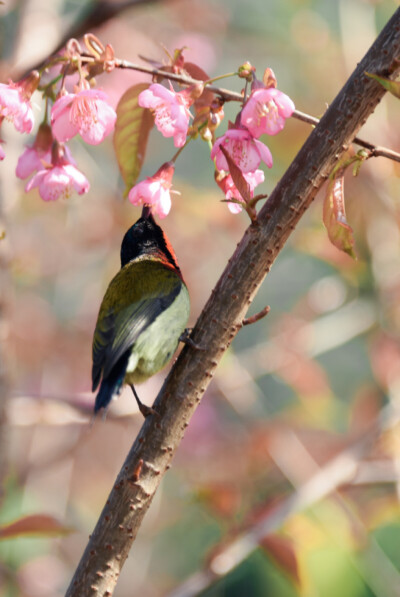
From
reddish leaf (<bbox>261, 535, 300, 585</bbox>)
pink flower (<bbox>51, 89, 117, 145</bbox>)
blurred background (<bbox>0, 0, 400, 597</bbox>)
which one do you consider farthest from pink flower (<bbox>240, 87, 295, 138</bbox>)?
reddish leaf (<bbox>261, 535, 300, 585</bbox>)

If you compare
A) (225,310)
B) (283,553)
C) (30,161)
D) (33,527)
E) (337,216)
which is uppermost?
(337,216)

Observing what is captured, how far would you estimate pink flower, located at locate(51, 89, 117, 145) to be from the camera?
1.16m

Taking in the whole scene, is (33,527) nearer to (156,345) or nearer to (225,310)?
(156,345)

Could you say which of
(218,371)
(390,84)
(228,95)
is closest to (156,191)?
(228,95)

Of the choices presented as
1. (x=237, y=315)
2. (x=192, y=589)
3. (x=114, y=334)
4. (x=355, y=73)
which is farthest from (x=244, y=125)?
(x=192, y=589)

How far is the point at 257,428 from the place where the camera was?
9.70ft

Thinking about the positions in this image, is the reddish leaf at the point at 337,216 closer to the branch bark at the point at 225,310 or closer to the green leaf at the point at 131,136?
the branch bark at the point at 225,310

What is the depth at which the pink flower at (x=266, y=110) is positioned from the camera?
1138mm

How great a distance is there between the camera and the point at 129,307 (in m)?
1.85

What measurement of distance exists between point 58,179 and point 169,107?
0.32 m

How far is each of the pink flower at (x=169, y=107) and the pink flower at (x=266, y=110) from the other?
0.34ft

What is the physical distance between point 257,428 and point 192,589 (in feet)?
4.04

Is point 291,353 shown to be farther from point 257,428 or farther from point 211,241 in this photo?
point 211,241

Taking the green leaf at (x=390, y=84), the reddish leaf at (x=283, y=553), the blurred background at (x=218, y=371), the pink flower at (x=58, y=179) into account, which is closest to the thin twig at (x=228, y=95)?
the green leaf at (x=390, y=84)
